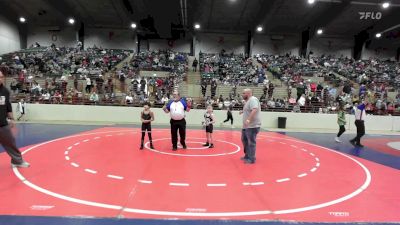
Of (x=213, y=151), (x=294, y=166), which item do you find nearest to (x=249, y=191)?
(x=294, y=166)

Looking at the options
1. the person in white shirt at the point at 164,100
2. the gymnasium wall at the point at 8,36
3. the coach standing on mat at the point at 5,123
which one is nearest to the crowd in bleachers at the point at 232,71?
the person in white shirt at the point at 164,100

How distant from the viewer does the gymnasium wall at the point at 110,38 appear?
37.8m

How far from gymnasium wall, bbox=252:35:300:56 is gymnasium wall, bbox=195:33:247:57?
1812mm

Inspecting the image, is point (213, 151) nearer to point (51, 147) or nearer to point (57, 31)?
point (51, 147)

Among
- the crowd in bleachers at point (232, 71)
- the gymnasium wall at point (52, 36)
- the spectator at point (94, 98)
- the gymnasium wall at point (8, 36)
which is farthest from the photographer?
the gymnasium wall at point (52, 36)

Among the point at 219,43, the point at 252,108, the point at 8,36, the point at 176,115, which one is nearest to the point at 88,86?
the point at 176,115

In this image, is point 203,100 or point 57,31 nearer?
point 203,100

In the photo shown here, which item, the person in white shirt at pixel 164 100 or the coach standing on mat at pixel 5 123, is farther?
the person in white shirt at pixel 164 100

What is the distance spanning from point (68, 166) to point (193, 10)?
2562 centimetres

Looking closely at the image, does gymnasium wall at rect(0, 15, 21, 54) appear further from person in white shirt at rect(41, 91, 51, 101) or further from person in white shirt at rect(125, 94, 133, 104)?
person in white shirt at rect(125, 94, 133, 104)

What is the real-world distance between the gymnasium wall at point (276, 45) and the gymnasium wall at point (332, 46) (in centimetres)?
235

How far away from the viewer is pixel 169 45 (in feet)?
127

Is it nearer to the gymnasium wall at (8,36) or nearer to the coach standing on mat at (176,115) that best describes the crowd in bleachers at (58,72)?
the gymnasium wall at (8,36)

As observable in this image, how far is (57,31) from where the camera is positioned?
124 feet
